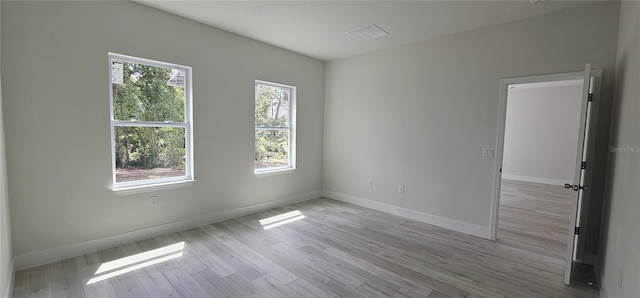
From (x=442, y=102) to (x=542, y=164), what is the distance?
5.84 meters

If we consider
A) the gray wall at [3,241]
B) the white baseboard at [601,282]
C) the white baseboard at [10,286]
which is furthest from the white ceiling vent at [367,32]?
the white baseboard at [10,286]

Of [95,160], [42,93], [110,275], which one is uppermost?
[42,93]

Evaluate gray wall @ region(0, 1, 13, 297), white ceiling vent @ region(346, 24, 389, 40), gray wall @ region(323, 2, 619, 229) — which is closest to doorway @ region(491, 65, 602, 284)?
gray wall @ region(323, 2, 619, 229)

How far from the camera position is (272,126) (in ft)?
15.0

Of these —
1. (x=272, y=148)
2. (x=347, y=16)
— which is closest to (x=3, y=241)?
(x=272, y=148)

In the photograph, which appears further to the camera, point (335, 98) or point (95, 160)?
point (335, 98)

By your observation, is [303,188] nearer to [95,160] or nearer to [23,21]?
[95,160]

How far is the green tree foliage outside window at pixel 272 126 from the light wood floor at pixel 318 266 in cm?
124

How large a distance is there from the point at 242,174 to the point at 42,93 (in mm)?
2329

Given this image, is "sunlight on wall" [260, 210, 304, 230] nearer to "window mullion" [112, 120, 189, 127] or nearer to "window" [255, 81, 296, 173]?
"window" [255, 81, 296, 173]

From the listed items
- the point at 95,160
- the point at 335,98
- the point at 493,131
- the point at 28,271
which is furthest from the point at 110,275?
Result: the point at 493,131

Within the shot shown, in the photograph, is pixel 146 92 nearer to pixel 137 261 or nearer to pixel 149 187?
pixel 149 187

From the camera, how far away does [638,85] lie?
5.76 ft

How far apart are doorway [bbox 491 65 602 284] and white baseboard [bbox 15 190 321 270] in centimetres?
360
